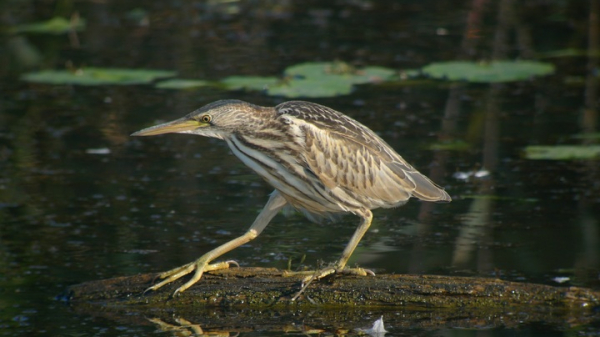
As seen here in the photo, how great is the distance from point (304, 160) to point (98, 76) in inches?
243

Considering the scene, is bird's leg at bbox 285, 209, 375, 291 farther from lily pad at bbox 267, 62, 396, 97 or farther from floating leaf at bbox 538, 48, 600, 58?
floating leaf at bbox 538, 48, 600, 58

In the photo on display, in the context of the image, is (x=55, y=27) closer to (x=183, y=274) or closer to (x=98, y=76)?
(x=98, y=76)

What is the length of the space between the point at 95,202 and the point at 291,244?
1.94 m

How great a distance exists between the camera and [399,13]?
15656 millimetres

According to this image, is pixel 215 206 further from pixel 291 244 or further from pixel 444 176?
pixel 444 176

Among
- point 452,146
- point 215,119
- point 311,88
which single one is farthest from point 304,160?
point 311,88

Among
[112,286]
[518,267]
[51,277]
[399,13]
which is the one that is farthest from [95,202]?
[399,13]

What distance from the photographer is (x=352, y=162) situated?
6430mm

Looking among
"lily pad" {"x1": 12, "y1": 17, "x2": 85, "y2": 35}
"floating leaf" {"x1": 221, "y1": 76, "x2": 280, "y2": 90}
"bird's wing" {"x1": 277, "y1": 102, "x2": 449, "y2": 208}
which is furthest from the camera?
"lily pad" {"x1": 12, "y1": 17, "x2": 85, "y2": 35}

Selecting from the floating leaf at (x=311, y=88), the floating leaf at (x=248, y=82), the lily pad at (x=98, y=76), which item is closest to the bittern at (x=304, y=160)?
the floating leaf at (x=311, y=88)

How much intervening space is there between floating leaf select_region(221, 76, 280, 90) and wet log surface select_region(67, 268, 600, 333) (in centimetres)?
514

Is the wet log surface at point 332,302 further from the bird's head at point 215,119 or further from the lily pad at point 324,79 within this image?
the lily pad at point 324,79

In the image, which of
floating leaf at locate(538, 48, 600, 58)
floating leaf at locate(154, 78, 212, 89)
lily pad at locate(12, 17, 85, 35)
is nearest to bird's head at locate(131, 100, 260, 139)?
floating leaf at locate(154, 78, 212, 89)

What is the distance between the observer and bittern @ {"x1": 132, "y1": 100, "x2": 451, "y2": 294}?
20.1 ft
